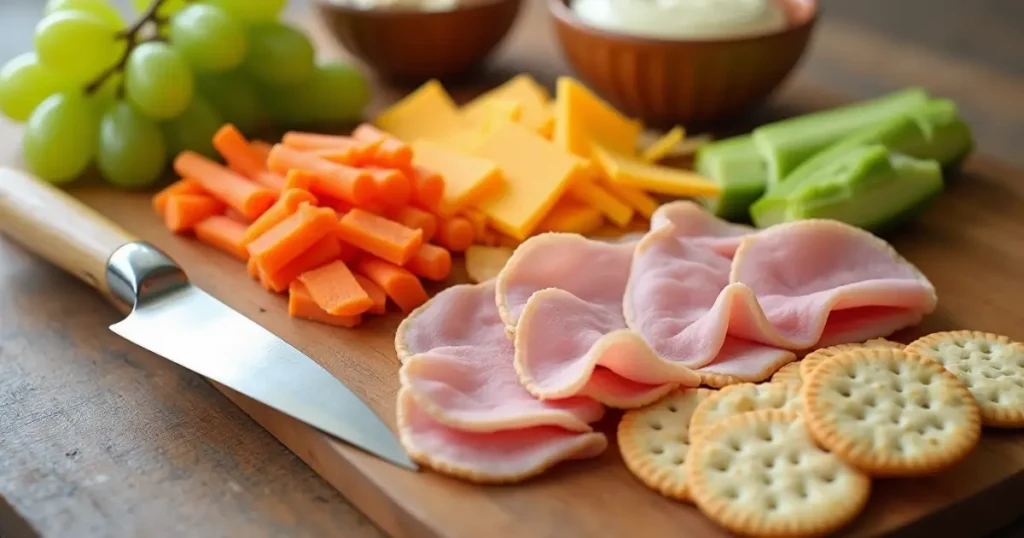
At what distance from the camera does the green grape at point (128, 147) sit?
2.02 metres

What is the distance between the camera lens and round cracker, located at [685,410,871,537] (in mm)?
1140

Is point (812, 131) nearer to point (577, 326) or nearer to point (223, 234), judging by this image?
point (577, 326)

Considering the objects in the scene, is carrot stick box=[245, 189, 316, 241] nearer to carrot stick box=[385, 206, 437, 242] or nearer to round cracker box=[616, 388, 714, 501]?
carrot stick box=[385, 206, 437, 242]

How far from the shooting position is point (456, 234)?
1.80 metres

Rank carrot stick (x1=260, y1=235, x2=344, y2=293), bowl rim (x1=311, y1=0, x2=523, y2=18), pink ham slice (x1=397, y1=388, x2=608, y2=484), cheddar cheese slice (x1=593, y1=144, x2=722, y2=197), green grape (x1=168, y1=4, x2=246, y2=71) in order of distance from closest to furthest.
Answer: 1. pink ham slice (x1=397, y1=388, x2=608, y2=484)
2. carrot stick (x1=260, y1=235, x2=344, y2=293)
3. cheddar cheese slice (x1=593, y1=144, x2=722, y2=197)
4. green grape (x1=168, y1=4, x2=246, y2=71)
5. bowl rim (x1=311, y1=0, x2=523, y2=18)

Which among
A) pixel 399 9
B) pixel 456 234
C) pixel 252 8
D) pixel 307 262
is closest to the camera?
pixel 307 262

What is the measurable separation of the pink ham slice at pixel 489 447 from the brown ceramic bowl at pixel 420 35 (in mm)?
1364

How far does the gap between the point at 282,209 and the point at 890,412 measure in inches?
40.1

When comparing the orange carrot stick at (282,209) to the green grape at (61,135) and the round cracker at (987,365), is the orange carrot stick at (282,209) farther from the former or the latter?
the round cracker at (987,365)

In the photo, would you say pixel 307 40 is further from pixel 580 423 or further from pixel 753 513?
pixel 753 513

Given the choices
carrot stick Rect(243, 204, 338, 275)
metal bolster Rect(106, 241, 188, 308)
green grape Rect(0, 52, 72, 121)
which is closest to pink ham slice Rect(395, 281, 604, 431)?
carrot stick Rect(243, 204, 338, 275)

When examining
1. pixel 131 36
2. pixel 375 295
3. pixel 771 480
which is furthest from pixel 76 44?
pixel 771 480

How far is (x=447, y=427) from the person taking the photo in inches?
51.4

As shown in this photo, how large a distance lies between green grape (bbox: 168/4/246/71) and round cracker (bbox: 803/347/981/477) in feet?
4.44
